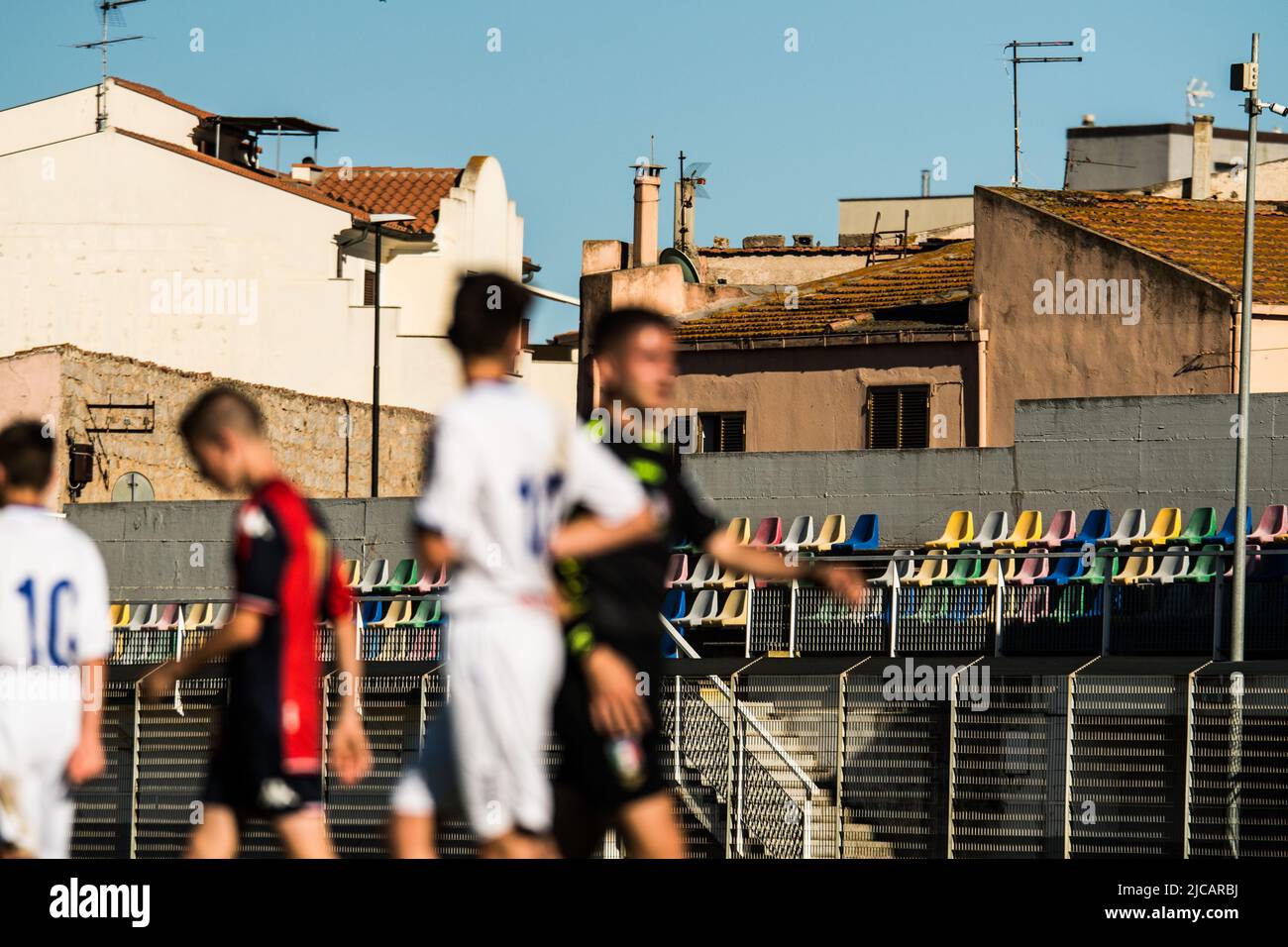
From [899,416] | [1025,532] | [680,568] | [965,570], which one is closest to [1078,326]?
[899,416]

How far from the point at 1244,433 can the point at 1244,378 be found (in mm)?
532

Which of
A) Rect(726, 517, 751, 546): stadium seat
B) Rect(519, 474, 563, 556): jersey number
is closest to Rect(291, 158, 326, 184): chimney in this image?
Rect(726, 517, 751, 546): stadium seat

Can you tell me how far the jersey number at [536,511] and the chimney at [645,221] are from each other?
31882 millimetres

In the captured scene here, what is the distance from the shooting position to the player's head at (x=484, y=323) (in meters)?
5.02

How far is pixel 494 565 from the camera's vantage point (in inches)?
195

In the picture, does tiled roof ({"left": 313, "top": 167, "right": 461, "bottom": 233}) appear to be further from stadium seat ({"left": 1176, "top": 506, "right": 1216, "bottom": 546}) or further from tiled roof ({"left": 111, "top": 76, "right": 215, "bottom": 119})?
stadium seat ({"left": 1176, "top": 506, "right": 1216, "bottom": 546})

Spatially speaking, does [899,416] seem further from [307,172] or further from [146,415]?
[307,172]

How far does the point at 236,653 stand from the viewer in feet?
17.3

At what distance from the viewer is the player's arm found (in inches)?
222

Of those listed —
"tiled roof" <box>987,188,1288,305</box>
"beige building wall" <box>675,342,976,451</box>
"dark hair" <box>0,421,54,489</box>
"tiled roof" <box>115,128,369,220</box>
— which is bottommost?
"dark hair" <box>0,421,54,489</box>

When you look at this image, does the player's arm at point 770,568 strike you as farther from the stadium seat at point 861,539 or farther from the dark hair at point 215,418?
the stadium seat at point 861,539

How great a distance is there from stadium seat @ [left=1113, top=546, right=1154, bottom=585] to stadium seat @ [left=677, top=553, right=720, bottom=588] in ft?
12.5

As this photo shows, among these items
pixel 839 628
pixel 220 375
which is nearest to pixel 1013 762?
pixel 839 628
